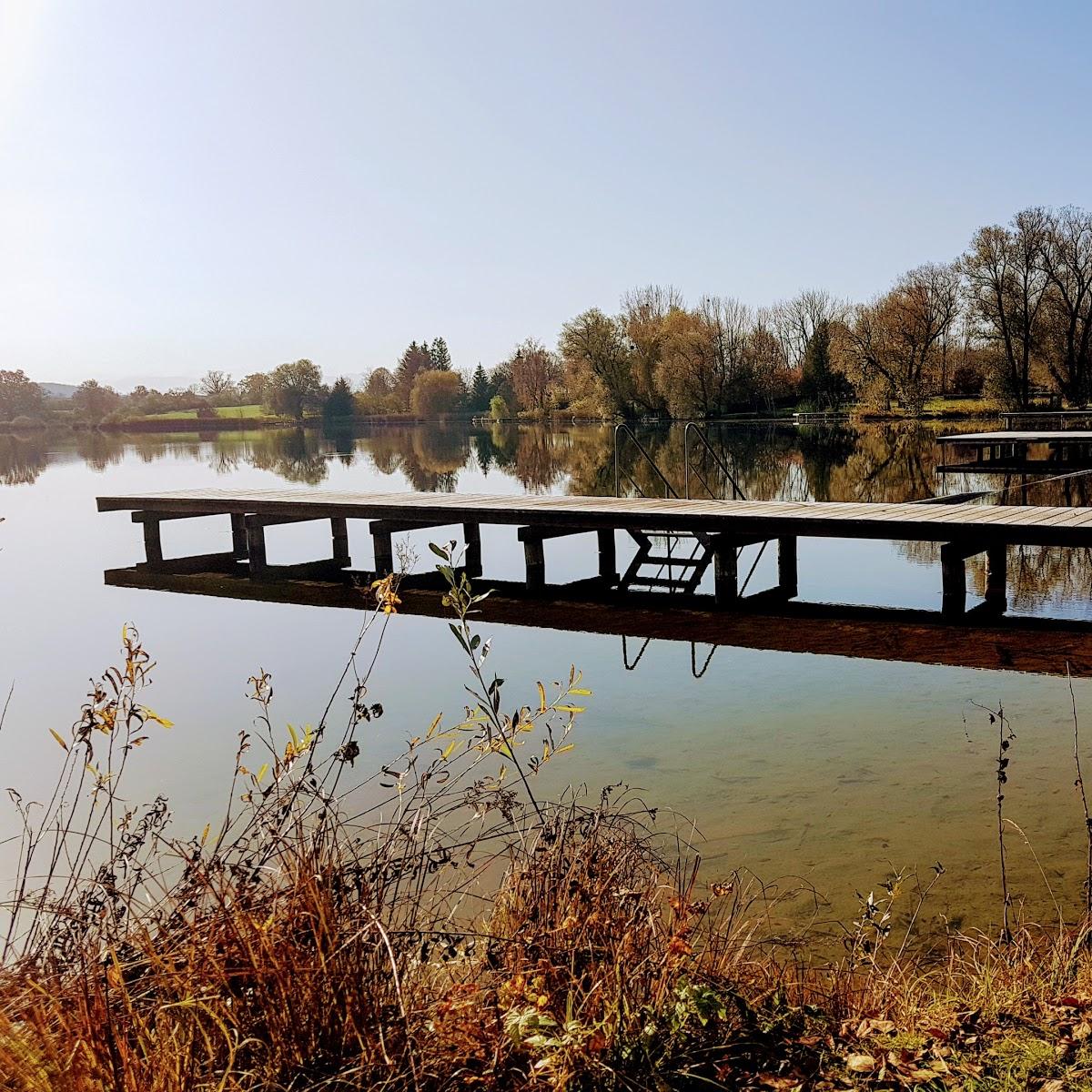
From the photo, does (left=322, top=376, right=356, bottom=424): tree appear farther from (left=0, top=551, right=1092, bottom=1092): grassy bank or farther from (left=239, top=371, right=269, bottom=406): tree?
(left=0, top=551, right=1092, bottom=1092): grassy bank

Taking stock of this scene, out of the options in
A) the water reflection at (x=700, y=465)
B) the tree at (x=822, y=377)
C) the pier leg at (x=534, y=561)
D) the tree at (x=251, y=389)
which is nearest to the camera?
the pier leg at (x=534, y=561)

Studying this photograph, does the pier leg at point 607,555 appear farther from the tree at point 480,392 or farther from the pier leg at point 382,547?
the tree at point 480,392

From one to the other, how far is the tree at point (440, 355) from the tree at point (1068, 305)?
7013 centimetres

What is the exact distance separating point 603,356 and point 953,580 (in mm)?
46332

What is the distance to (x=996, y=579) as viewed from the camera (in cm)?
896

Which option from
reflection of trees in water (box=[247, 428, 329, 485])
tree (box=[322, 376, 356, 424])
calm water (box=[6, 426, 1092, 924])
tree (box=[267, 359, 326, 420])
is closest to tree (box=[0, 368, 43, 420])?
tree (box=[267, 359, 326, 420])

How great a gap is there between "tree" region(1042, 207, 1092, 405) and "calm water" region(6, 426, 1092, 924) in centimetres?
3067

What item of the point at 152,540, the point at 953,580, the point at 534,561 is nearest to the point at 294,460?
the point at 152,540

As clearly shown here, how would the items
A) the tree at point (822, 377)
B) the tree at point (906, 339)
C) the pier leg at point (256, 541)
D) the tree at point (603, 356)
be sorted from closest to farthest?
the pier leg at point (256, 541) → the tree at point (906, 339) → the tree at point (822, 377) → the tree at point (603, 356)

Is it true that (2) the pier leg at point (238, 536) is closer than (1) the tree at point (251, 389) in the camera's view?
Yes

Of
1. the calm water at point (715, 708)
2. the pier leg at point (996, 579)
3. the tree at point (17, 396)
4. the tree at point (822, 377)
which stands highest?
the tree at point (17, 396)

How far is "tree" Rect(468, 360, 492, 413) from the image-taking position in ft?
265

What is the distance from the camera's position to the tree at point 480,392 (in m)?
80.9

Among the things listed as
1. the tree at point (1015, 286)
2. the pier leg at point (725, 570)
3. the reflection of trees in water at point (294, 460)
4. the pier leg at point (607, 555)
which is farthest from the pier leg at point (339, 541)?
the tree at point (1015, 286)
